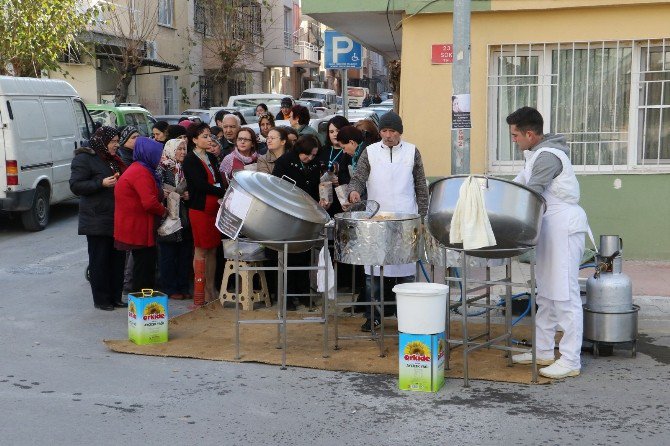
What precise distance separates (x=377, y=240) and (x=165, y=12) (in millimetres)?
29243

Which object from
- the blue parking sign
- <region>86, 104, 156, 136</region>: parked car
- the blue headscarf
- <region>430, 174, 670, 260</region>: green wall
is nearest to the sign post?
the blue parking sign

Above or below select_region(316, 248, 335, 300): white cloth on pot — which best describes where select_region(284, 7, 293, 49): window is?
above

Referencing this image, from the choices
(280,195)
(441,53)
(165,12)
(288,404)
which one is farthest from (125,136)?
(165,12)

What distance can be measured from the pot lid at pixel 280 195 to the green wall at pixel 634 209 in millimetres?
4772

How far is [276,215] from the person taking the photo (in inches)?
271

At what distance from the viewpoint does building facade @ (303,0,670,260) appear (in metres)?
10.8

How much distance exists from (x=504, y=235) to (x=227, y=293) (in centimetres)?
369

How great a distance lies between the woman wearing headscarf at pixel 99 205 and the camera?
8.88 m

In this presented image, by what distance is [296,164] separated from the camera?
28.7 ft

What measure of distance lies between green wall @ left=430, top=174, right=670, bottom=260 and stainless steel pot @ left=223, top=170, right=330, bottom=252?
4872mm

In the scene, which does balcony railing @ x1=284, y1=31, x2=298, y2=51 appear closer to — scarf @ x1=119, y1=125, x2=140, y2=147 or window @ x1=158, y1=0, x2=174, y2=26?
window @ x1=158, y1=0, x2=174, y2=26

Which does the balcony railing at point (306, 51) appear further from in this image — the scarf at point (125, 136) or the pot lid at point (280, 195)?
the pot lid at point (280, 195)

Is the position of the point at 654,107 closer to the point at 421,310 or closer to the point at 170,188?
the point at 170,188

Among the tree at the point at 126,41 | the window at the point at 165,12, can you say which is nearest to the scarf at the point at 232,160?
the tree at the point at 126,41
